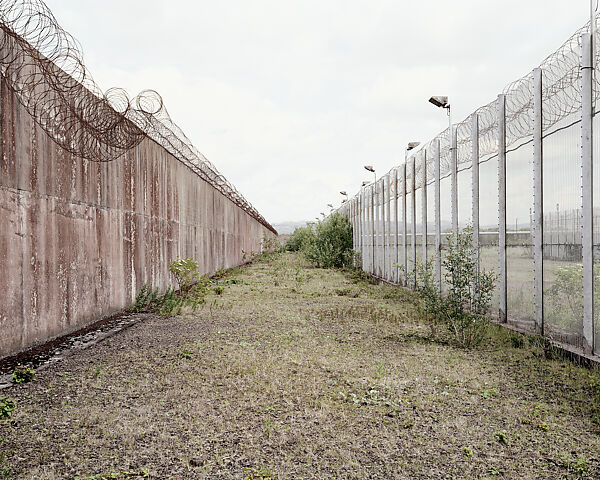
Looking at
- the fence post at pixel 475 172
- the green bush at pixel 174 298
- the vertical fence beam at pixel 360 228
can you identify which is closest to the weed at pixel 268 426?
the green bush at pixel 174 298

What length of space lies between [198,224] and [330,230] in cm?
1026

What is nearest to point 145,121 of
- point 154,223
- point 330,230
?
point 154,223

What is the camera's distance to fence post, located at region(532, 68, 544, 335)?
579 cm

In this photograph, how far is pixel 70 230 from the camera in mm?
5926

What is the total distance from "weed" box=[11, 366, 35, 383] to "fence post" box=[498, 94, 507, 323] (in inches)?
213

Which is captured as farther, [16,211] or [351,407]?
[16,211]

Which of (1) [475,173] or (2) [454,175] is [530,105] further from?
(2) [454,175]

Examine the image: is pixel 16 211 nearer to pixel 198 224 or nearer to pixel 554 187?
pixel 554 187

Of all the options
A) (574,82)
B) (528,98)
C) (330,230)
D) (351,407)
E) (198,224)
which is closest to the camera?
(351,407)

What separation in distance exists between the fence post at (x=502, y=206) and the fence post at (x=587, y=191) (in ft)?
6.11

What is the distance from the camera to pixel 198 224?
1345 centimetres

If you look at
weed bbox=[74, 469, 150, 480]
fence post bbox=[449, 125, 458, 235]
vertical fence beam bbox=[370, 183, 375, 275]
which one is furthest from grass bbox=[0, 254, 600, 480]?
vertical fence beam bbox=[370, 183, 375, 275]

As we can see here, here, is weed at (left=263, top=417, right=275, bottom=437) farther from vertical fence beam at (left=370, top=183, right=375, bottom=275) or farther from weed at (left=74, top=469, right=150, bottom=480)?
vertical fence beam at (left=370, top=183, right=375, bottom=275)

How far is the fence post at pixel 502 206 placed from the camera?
6.77m
